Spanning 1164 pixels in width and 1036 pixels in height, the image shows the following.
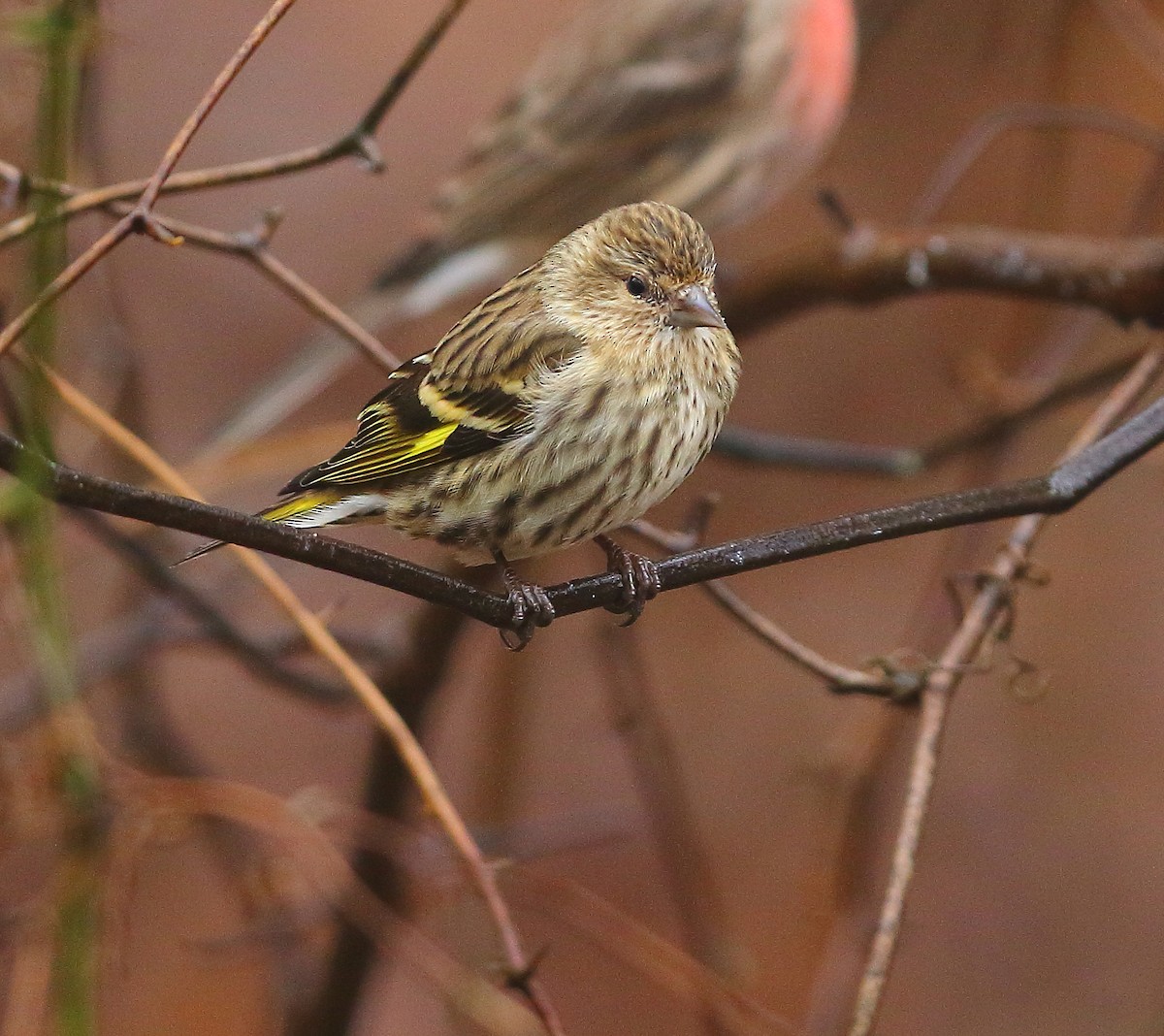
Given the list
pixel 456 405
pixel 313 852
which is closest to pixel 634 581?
pixel 456 405

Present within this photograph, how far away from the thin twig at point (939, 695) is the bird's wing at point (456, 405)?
622 mm

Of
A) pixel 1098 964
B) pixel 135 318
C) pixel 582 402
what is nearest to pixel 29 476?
pixel 582 402

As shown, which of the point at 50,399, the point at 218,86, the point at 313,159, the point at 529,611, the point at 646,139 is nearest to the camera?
the point at 50,399

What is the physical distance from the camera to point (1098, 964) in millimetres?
3699

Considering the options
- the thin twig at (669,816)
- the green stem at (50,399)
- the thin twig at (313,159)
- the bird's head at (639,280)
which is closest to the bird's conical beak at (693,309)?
the bird's head at (639,280)

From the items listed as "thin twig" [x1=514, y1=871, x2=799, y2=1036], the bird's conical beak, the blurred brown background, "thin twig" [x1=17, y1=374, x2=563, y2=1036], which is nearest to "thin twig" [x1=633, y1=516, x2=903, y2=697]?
the bird's conical beak

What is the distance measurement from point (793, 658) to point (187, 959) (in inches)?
104

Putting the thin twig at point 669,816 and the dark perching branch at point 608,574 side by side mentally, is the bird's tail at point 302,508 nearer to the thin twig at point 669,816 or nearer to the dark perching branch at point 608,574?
the dark perching branch at point 608,574

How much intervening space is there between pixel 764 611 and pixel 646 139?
141cm

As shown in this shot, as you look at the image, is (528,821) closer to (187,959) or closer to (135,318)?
(187,959)

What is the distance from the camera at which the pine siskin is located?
1744 millimetres

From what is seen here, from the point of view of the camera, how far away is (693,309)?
1817 mm

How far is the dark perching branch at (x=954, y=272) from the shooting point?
2.18m

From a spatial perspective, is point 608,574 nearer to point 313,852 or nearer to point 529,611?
point 529,611
